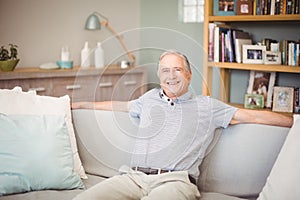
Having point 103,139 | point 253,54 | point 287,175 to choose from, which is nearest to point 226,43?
point 253,54

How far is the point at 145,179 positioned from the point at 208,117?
41 centimetres

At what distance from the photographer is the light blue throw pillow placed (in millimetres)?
2148

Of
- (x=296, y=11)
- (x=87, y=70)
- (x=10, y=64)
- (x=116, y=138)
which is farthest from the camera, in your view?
(x=87, y=70)

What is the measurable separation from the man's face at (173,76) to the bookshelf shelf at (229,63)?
141 centimetres

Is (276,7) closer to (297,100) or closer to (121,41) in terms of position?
(297,100)

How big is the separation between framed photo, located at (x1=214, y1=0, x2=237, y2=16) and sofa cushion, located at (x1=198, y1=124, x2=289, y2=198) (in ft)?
5.75

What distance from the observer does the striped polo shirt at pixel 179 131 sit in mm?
2160

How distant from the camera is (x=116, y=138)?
8.20 ft

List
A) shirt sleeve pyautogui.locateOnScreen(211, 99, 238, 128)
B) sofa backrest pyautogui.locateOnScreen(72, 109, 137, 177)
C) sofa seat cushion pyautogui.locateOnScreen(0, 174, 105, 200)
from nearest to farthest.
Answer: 1. sofa seat cushion pyautogui.locateOnScreen(0, 174, 105, 200)
2. shirt sleeve pyautogui.locateOnScreen(211, 99, 238, 128)
3. sofa backrest pyautogui.locateOnScreen(72, 109, 137, 177)

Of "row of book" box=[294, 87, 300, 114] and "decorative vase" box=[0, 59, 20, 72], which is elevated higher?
"decorative vase" box=[0, 59, 20, 72]

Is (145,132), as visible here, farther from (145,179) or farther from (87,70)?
(87,70)

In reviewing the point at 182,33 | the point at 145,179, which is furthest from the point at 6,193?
the point at 182,33

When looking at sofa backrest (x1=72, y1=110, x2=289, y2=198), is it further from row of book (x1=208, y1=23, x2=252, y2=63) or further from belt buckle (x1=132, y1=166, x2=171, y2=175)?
row of book (x1=208, y1=23, x2=252, y2=63)

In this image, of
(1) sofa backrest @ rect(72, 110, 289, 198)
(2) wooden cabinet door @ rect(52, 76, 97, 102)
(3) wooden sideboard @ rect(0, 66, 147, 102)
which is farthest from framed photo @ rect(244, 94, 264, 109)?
(1) sofa backrest @ rect(72, 110, 289, 198)
